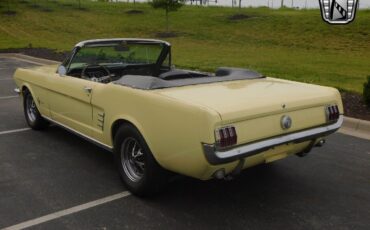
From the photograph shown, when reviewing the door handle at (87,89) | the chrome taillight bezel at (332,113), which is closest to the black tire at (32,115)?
the door handle at (87,89)

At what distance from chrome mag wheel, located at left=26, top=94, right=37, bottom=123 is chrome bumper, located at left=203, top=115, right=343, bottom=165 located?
3.89 metres

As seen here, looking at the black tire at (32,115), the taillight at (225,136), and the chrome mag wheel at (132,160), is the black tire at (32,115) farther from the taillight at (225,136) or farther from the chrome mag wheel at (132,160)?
the taillight at (225,136)

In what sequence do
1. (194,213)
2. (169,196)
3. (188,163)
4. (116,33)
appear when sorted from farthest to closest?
1. (116,33)
2. (169,196)
3. (194,213)
4. (188,163)

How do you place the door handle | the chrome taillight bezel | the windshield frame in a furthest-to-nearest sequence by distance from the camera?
1. the windshield frame
2. the door handle
3. the chrome taillight bezel

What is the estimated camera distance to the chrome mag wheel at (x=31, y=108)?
6414 mm

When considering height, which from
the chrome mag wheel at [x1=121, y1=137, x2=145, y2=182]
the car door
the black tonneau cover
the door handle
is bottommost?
the chrome mag wheel at [x1=121, y1=137, x2=145, y2=182]

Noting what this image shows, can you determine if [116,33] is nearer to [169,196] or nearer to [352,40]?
[352,40]

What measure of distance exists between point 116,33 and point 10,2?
14508 millimetres

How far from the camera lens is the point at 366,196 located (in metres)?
4.23

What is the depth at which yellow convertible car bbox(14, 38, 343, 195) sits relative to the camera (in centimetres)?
339

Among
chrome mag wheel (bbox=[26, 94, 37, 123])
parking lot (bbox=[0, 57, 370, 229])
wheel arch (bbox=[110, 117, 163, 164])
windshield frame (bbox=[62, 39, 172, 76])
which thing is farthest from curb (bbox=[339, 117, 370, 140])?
chrome mag wheel (bbox=[26, 94, 37, 123])

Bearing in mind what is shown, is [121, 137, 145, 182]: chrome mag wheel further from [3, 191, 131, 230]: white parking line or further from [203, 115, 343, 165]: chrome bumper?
[203, 115, 343, 165]: chrome bumper

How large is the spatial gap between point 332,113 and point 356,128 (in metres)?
2.71

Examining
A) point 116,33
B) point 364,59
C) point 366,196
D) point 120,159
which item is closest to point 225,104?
point 120,159
